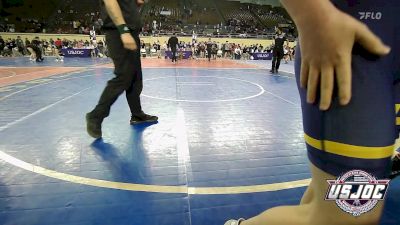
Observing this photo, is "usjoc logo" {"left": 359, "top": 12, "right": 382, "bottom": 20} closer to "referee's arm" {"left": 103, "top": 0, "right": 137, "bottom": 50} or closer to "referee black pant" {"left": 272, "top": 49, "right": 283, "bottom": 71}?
"referee's arm" {"left": 103, "top": 0, "right": 137, "bottom": 50}

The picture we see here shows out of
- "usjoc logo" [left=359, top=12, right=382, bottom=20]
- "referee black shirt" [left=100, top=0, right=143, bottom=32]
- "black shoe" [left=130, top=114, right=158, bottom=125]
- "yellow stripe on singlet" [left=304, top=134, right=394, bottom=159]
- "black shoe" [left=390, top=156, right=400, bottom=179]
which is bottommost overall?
"black shoe" [left=130, top=114, right=158, bottom=125]

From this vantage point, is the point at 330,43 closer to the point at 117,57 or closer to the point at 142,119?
the point at 117,57

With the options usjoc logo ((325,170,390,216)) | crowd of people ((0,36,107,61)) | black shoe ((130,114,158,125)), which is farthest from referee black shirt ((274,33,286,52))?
crowd of people ((0,36,107,61))

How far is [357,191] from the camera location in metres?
0.91

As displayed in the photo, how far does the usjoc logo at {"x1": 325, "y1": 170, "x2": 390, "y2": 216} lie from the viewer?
0.90 m

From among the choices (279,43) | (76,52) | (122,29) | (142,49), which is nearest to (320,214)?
(122,29)

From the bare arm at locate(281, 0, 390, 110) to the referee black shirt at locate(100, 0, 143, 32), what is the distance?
250cm

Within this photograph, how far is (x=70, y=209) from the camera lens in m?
1.89

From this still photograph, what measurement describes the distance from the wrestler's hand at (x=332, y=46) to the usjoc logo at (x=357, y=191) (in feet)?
0.81

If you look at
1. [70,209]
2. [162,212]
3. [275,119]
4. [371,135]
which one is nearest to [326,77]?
[371,135]

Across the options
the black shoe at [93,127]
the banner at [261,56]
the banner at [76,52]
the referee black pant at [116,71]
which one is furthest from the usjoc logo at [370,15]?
the banner at [261,56]

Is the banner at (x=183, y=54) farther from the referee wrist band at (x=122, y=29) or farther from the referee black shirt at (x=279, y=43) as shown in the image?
the referee wrist band at (x=122, y=29)

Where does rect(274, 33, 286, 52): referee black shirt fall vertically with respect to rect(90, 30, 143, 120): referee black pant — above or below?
above

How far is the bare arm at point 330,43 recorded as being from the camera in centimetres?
79
